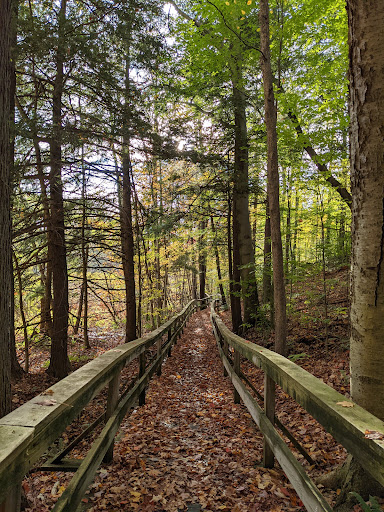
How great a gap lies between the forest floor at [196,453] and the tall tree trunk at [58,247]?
0.78 m

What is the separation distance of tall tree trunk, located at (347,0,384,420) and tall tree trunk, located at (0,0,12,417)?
2959mm

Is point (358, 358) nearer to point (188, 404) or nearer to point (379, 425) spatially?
point (379, 425)

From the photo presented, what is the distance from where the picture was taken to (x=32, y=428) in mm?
1489

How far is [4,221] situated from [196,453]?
124 inches

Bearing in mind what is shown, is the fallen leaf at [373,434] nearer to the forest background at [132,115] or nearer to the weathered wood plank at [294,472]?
the weathered wood plank at [294,472]

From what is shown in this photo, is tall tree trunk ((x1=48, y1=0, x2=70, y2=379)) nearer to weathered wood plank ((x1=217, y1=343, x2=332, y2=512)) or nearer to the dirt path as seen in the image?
the dirt path

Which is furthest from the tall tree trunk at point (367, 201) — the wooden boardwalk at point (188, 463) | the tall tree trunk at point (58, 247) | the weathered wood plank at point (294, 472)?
the tall tree trunk at point (58, 247)

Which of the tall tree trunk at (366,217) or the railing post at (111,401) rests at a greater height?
the tall tree trunk at (366,217)

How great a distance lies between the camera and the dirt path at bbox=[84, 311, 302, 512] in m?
2.53

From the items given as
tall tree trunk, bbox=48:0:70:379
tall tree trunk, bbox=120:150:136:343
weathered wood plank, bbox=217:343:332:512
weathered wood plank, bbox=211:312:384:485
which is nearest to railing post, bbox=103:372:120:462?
weathered wood plank, bbox=217:343:332:512

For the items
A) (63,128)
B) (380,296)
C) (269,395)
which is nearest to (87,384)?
(269,395)

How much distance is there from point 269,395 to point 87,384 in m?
1.64

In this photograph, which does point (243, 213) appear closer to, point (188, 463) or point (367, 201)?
point (188, 463)

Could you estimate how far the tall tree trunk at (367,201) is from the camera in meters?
2.15
